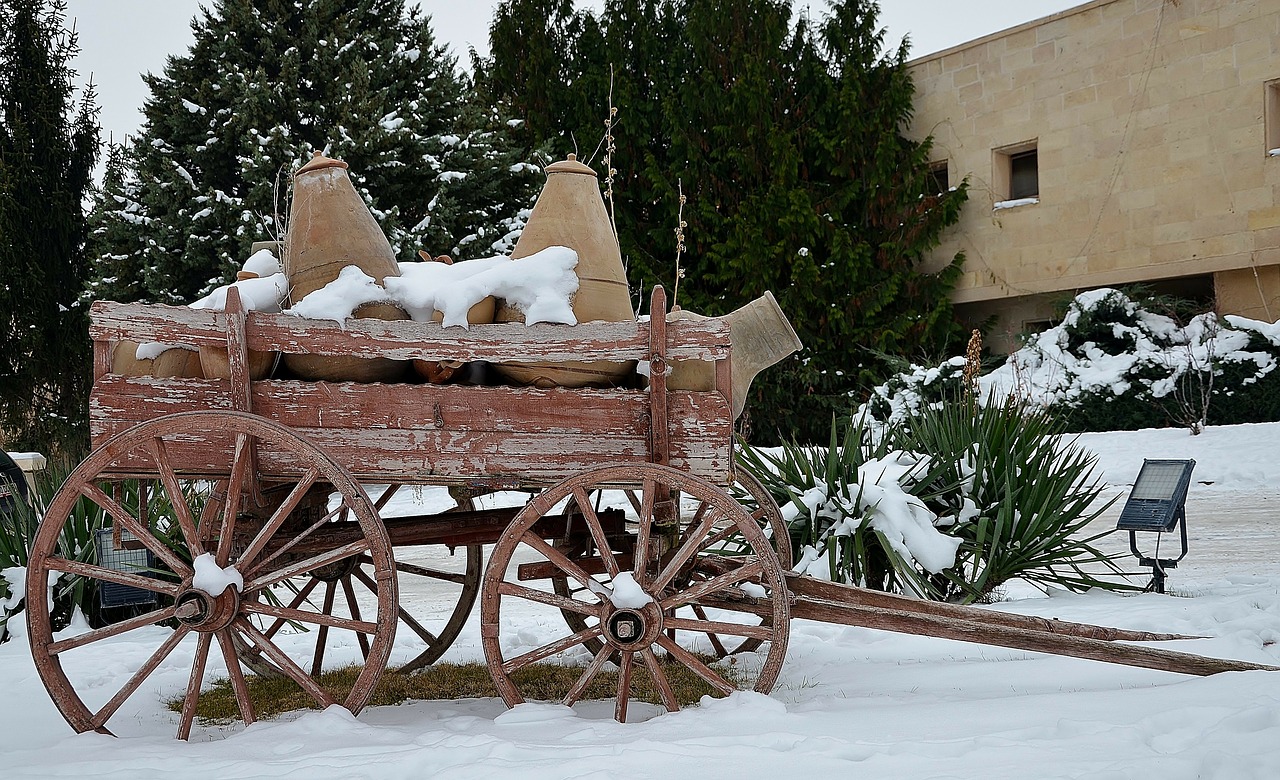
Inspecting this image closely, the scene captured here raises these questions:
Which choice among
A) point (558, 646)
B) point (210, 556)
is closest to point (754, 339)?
point (558, 646)

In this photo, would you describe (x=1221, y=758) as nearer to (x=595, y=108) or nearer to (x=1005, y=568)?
(x=1005, y=568)

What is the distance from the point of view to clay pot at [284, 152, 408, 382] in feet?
10.1

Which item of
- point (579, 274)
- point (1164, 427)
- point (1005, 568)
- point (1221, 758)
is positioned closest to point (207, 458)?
point (579, 274)

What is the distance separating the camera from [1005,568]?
199 inches

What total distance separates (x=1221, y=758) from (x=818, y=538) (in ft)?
9.60

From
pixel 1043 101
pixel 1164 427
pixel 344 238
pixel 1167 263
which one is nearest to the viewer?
pixel 344 238

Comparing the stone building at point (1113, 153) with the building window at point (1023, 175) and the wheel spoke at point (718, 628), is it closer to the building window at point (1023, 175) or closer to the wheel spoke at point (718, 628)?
the building window at point (1023, 175)

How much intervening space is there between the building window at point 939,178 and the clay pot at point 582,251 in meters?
13.6

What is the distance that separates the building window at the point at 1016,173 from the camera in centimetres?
1558

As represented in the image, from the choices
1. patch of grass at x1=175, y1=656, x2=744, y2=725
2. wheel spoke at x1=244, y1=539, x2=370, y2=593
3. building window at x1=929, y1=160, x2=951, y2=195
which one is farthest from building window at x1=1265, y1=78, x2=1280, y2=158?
wheel spoke at x1=244, y1=539, x2=370, y2=593

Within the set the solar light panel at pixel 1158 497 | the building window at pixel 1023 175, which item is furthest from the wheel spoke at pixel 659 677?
the building window at pixel 1023 175

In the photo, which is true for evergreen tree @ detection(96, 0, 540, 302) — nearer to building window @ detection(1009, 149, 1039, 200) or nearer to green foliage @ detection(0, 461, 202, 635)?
green foliage @ detection(0, 461, 202, 635)

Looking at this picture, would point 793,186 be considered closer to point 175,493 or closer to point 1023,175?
point 1023,175

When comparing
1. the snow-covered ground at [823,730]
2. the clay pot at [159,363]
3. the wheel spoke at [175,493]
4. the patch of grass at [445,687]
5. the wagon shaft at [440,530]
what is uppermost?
the clay pot at [159,363]
